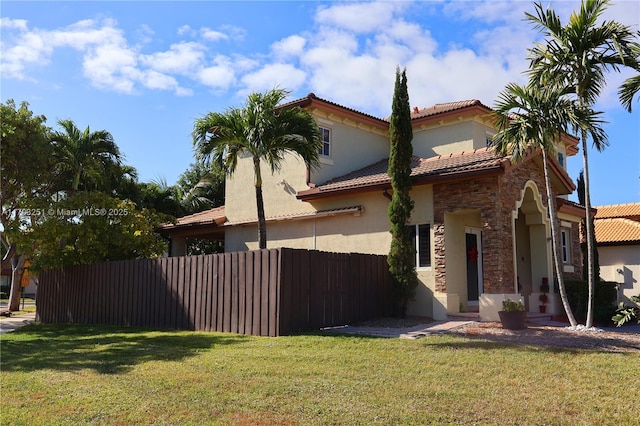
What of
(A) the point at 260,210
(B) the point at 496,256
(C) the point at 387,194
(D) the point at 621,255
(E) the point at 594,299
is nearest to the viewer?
(B) the point at 496,256

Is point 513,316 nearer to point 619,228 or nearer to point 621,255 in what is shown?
point 621,255

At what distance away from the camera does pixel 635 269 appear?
941 inches

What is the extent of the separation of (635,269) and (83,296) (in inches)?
872

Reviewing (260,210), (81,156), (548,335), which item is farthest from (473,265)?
(81,156)

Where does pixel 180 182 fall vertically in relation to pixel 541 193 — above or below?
above

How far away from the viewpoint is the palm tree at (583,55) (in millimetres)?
12281

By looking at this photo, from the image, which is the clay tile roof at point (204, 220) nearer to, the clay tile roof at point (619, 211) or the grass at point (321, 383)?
the grass at point (321, 383)

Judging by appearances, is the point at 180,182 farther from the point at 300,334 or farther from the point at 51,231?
the point at 300,334

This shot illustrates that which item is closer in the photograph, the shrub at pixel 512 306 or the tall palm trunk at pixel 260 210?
the shrub at pixel 512 306

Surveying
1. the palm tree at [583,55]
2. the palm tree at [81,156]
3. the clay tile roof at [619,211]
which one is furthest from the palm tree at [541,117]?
the clay tile roof at [619,211]

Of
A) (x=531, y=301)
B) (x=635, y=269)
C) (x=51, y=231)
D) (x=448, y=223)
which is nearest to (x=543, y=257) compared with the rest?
(x=531, y=301)

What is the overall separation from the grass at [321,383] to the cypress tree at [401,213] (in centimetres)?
379

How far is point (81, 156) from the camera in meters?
23.5

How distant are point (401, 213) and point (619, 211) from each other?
21.8 m
